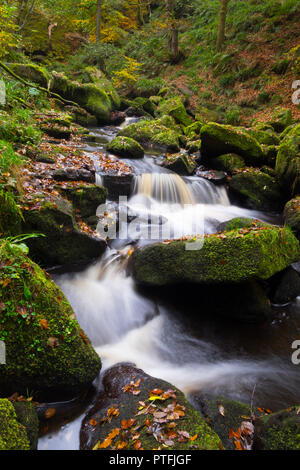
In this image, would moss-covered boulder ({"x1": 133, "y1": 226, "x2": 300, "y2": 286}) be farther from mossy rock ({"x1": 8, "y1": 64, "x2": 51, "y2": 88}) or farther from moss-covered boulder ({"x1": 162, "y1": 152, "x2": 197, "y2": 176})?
mossy rock ({"x1": 8, "y1": 64, "x2": 51, "y2": 88})

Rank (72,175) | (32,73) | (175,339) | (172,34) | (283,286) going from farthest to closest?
(172,34)
(32,73)
(72,175)
(283,286)
(175,339)

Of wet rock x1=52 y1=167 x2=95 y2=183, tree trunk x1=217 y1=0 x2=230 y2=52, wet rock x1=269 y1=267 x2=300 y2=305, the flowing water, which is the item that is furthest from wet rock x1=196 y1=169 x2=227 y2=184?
tree trunk x1=217 y1=0 x2=230 y2=52

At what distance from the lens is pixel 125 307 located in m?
4.88

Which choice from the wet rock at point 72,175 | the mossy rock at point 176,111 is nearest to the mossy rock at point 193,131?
the mossy rock at point 176,111

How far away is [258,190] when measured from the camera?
8805mm

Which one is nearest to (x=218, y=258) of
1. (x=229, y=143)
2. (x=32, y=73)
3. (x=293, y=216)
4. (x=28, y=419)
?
(x=28, y=419)

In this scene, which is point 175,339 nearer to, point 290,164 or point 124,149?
point 290,164

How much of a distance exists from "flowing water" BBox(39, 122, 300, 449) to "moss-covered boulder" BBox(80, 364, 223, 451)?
0.27m

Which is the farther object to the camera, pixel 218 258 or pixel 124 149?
pixel 124 149

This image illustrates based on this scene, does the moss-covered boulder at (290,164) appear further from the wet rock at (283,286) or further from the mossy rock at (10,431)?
the mossy rock at (10,431)

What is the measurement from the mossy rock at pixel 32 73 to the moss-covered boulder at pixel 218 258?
11505 millimetres

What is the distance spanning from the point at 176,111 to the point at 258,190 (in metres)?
9.03

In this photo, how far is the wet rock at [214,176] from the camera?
31.4 feet
